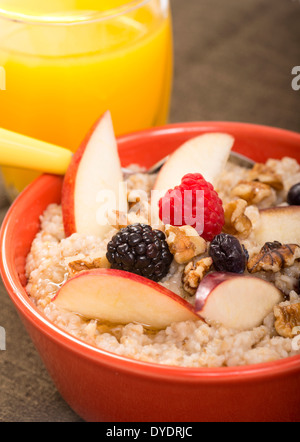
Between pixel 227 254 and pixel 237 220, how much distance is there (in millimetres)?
126

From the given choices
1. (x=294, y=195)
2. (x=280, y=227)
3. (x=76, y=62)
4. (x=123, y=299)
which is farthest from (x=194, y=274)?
(x=76, y=62)

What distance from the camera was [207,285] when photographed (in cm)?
100

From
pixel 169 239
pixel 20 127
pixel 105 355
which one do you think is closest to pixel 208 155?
pixel 169 239

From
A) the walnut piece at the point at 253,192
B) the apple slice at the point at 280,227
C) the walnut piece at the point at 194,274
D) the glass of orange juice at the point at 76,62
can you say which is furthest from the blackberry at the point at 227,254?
the glass of orange juice at the point at 76,62

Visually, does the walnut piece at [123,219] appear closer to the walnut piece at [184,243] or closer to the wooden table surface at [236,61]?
the walnut piece at [184,243]

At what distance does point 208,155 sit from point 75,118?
357 millimetres

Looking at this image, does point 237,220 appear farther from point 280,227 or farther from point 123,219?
point 123,219

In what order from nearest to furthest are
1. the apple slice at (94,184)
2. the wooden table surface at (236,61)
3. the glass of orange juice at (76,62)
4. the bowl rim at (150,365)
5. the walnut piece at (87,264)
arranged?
the bowl rim at (150,365), the walnut piece at (87,264), the apple slice at (94,184), the glass of orange juice at (76,62), the wooden table surface at (236,61)

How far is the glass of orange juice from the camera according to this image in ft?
4.67

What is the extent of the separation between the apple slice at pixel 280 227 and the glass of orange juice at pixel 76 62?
531 millimetres

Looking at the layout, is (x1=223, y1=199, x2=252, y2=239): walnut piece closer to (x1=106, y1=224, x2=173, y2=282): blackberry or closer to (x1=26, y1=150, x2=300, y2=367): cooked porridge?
(x1=26, y1=150, x2=300, y2=367): cooked porridge

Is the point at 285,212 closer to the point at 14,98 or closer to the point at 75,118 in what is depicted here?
the point at 75,118

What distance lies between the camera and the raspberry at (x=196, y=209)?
1133 mm

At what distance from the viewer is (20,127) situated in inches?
59.4
